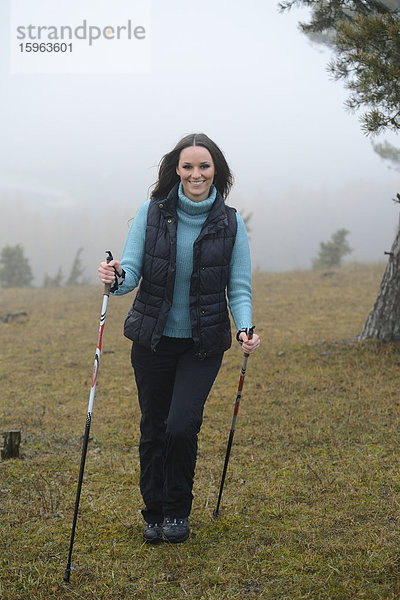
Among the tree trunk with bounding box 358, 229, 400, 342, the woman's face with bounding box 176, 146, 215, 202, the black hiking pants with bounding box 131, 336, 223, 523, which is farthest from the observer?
the tree trunk with bounding box 358, 229, 400, 342

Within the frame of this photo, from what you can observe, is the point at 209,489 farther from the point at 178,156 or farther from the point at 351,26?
the point at 351,26

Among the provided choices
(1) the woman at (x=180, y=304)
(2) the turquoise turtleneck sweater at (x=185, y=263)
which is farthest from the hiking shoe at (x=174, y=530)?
(2) the turquoise turtleneck sweater at (x=185, y=263)

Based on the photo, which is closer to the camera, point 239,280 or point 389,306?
point 239,280

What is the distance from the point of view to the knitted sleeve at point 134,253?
405 cm

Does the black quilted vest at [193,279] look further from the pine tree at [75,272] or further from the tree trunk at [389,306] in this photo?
the pine tree at [75,272]

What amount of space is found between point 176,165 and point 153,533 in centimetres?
261

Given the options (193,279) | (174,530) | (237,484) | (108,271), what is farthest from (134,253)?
(237,484)

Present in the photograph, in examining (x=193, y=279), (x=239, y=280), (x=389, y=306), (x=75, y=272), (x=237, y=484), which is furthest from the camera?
(x=75, y=272)

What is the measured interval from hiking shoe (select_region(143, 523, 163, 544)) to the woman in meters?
0.08

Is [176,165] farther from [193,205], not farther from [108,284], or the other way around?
[108,284]

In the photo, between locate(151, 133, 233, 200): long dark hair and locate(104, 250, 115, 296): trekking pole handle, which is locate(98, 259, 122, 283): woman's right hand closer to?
locate(104, 250, 115, 296): trekking pole handle

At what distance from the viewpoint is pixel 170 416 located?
→ 3.96m

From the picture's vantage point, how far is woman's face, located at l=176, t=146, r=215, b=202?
160 inches

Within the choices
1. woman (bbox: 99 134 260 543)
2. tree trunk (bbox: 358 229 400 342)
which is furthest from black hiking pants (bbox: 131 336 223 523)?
tree trunk (bbox: 358 229 400 342)
